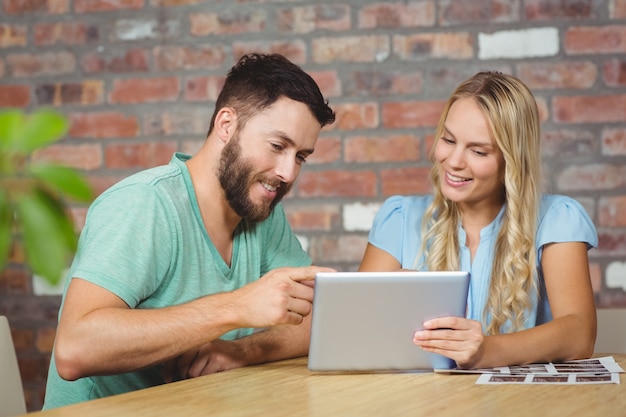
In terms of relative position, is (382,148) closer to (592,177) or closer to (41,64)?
(592,177)

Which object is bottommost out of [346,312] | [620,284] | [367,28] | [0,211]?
[620,284]

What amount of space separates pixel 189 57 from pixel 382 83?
64 centimetres

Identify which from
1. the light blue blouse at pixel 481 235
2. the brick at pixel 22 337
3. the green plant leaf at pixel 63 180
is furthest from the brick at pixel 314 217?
the green plant leaf at pixel 63 180

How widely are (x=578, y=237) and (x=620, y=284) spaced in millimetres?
602

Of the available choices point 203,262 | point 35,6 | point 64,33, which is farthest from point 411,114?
point 35,6

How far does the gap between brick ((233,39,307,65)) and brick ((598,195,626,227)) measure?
102 centimetres

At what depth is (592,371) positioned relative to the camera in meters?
1.52

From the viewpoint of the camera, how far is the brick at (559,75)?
2.49 m

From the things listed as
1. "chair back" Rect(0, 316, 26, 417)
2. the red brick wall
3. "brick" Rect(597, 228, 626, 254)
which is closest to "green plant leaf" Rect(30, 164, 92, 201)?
"chair back" Rect(0, 316, 26, 417)

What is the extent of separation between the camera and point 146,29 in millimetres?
2719

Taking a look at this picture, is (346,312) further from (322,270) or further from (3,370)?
(3,370)

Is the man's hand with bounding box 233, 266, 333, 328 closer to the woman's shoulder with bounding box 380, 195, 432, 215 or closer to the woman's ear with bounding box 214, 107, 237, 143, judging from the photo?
the woman's ear with bounding box 214, 107, 237, 143

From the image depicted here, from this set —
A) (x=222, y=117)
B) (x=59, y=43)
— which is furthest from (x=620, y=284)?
(x=59, y=43)

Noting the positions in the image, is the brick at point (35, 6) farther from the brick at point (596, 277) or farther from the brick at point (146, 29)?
the brick at point (596, 277)
